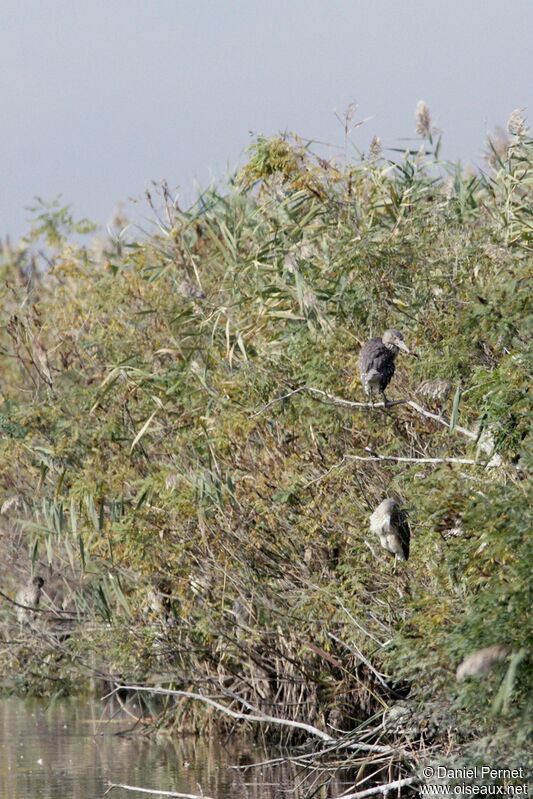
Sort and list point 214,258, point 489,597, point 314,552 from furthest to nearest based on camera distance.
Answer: point 214,258 < point 314,552 < point 489,597

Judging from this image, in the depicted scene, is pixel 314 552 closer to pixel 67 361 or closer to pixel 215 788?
pixel 215 788

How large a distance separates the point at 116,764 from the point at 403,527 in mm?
4518

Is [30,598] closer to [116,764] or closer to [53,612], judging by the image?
[53,612]

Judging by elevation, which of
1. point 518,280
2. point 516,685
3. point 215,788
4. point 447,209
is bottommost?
point 215,788

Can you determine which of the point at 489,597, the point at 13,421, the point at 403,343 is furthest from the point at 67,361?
the point at 489,597

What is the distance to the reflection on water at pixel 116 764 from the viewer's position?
1034 centimetres

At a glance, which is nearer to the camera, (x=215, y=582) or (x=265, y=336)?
(x=265, y=336)

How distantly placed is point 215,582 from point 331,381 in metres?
2.59

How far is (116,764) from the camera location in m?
11.6

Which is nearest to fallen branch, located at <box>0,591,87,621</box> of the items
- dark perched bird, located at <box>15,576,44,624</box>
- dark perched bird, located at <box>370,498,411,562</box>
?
dark perched bird, located at <box>15,576,44,624</box>

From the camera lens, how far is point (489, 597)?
264 inches

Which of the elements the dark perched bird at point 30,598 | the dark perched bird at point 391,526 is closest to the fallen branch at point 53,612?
the dark perched bird at point 30,598

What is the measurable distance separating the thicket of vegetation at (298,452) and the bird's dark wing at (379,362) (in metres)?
0.26

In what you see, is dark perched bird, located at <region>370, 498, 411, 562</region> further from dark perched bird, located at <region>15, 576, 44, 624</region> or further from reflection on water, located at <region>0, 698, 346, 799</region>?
dark perched bird, located at <region>15, 576, 44, 624</region>
